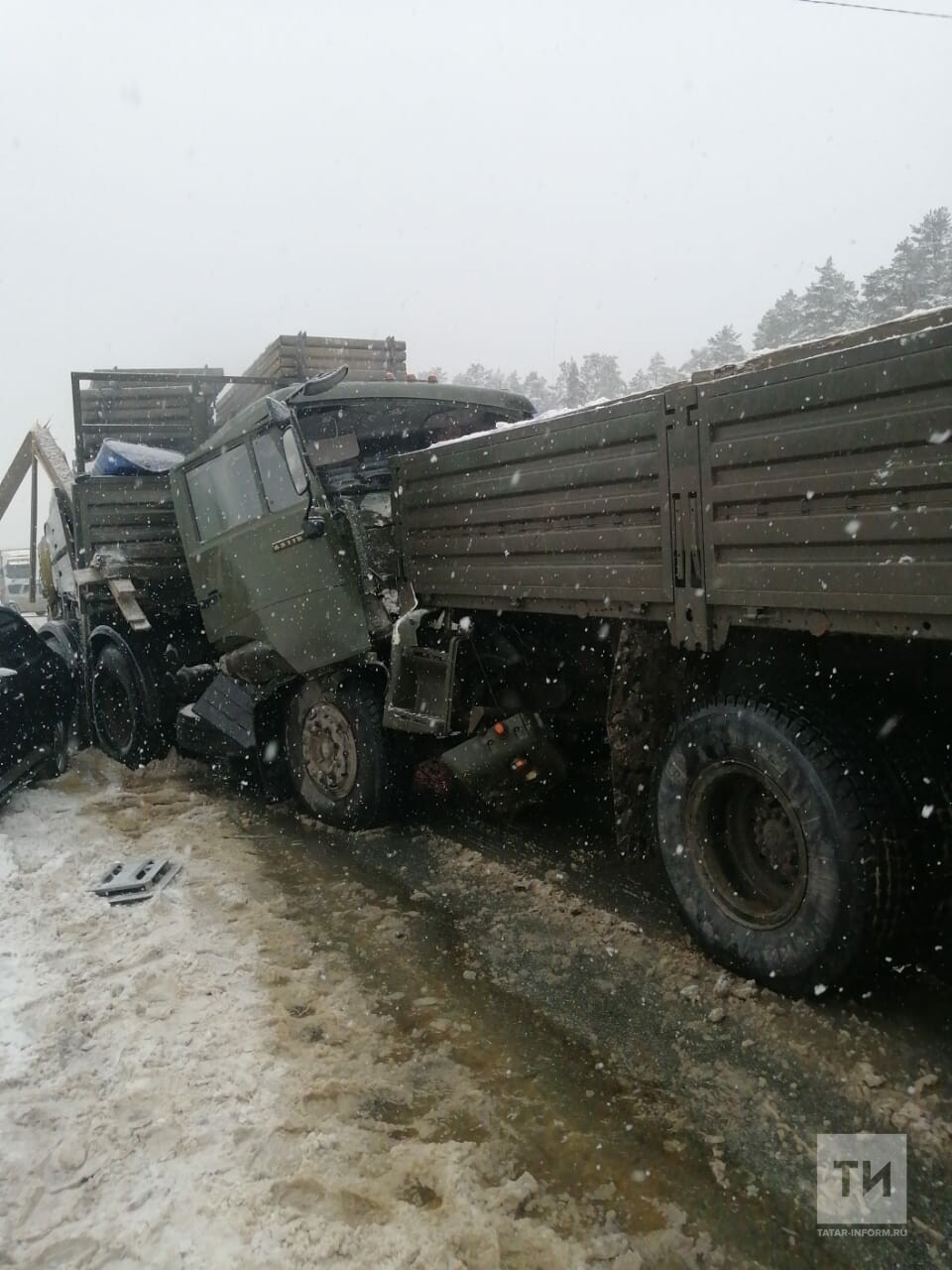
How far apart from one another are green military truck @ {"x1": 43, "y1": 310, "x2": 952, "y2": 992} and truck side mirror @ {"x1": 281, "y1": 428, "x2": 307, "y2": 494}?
0.12 feet

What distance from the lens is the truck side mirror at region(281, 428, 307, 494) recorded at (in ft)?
17.4

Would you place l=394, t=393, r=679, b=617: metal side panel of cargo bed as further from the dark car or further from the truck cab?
the dark car

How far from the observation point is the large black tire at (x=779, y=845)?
2945 mm

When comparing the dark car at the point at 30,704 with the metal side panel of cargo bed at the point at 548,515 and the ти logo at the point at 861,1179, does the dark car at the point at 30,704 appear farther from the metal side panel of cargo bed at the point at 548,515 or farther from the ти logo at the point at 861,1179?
the ти logo at the point at 861,1179

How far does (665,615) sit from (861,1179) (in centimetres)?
190

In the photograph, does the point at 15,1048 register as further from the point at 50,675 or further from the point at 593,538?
the point at 50,675

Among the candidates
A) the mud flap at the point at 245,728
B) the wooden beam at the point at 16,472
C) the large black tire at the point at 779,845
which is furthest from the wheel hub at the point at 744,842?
the wooden beam at the point at 16,472

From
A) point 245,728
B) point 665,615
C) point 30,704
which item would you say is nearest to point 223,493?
point 245,728

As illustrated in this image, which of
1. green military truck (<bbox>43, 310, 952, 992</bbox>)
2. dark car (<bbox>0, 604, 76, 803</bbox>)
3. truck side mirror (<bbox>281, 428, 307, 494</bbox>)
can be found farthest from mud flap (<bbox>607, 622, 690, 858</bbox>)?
dark car (<bbox>0, 604, 76, 803</bbox>)

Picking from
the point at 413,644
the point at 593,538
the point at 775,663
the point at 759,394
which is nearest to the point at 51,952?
the point at 413,644

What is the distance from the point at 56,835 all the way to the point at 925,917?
193 inches

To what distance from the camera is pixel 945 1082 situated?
2754 millimetres

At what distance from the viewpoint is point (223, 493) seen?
6.10 meters

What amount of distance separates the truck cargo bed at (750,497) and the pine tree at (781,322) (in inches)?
950
